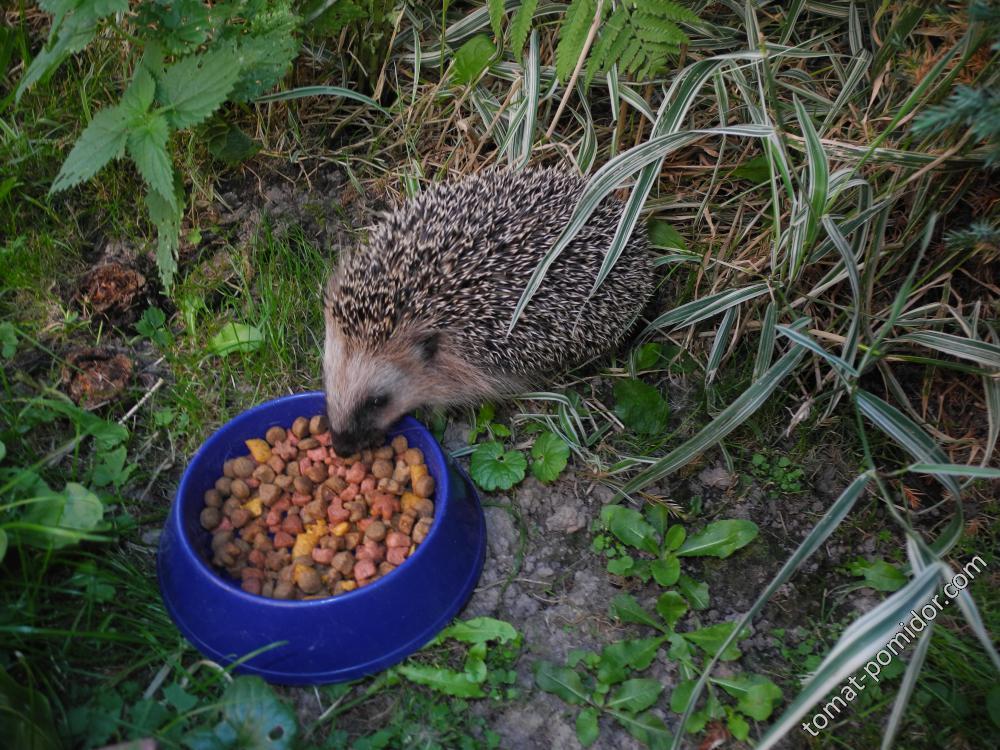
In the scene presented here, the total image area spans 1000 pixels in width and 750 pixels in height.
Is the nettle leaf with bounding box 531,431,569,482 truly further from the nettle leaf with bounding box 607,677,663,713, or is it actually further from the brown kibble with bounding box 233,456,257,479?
the brown kibble with bounding box 233,456,257,479

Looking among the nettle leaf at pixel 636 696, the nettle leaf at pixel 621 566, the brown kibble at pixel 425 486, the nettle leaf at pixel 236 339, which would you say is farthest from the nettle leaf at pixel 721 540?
the nettle leaf at pixel 236 339

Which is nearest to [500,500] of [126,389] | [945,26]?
[126,389]

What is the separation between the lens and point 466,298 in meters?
2.87

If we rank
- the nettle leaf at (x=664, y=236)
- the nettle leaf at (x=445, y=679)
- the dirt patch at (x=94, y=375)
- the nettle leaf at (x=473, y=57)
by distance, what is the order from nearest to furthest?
the nettle leaf at (x=445, y=679) < the dirt patch at (x=94, y=375) < the nettle leaf at (x=664, y=236) < the nettle leaf at (x=473, y=57)

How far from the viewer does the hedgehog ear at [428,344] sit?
2982mm

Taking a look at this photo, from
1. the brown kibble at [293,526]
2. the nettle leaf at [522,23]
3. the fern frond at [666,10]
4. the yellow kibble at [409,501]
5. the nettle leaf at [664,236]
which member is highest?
the fern frond at [666,10]

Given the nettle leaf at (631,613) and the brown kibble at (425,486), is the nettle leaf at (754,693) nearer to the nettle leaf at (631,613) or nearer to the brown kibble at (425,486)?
the nettle leaf at (631,613)

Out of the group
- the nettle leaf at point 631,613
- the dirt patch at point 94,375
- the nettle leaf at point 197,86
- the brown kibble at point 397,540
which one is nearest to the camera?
the nettle leaf at point 631,613

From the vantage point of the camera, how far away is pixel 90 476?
8.86 feet

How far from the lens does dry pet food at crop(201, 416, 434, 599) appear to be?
253 centimetres

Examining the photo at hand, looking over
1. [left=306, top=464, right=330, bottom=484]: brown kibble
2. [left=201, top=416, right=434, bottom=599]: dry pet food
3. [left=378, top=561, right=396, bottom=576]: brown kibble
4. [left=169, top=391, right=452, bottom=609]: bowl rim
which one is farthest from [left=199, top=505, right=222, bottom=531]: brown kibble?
[left=378, top=561, right=396, bottom=576]: brown kibble

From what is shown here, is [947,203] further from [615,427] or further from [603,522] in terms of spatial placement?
[603,522]

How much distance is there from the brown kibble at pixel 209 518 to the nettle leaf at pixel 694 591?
5.23ft

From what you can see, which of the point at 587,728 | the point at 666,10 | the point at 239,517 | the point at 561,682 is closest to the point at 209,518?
the point at 239,517
